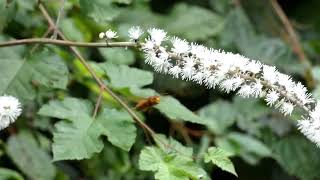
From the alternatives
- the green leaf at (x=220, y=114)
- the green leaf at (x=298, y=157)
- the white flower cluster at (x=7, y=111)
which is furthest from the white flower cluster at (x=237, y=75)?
the green leaf at (x=298, y=157)

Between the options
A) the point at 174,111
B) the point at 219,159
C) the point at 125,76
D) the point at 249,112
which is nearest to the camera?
the point at 219,159

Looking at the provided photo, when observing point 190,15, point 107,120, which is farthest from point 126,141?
point 190,15

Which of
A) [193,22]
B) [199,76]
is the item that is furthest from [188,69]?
[193,22]

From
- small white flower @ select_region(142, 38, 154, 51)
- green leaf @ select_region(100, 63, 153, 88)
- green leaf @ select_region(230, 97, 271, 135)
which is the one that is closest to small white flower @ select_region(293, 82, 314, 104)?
small white flower @ select_region(142, 38, 154, 51)

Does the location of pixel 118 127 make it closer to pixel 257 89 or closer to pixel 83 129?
pixel 83 129

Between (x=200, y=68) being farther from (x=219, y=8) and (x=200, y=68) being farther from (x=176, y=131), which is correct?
(x=219, y=8)
